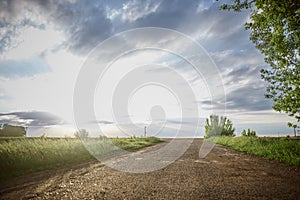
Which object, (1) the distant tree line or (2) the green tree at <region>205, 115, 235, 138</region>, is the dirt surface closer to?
(2) the green tree at <region>205, 115, 235, 138</region>

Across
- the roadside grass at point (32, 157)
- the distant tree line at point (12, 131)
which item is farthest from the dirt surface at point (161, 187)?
the distant tree line at point (12, 131)

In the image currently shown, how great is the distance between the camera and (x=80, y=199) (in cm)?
474

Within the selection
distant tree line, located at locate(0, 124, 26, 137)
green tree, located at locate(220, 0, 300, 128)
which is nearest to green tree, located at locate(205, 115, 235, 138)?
green tree, located at locate(220, 0, 300, 128)

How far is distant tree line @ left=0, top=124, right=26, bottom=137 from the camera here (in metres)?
47.0

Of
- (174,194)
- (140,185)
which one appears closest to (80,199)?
(140,185)

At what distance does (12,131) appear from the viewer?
48.2 meters

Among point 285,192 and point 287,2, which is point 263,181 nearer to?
point 285,192

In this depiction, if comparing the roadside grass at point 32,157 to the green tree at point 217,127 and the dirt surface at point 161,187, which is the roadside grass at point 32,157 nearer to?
the dirt surface at point 161,187

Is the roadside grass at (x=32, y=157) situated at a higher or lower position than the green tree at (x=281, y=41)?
lower

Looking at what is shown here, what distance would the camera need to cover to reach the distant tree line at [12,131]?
4697 centimetres

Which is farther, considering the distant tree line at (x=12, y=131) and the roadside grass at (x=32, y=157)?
the distant tree line at (x=12, y=131)

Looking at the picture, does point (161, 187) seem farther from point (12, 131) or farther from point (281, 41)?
point (12, 131)

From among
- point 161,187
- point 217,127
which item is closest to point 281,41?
point 161,187

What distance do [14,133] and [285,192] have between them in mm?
55702
